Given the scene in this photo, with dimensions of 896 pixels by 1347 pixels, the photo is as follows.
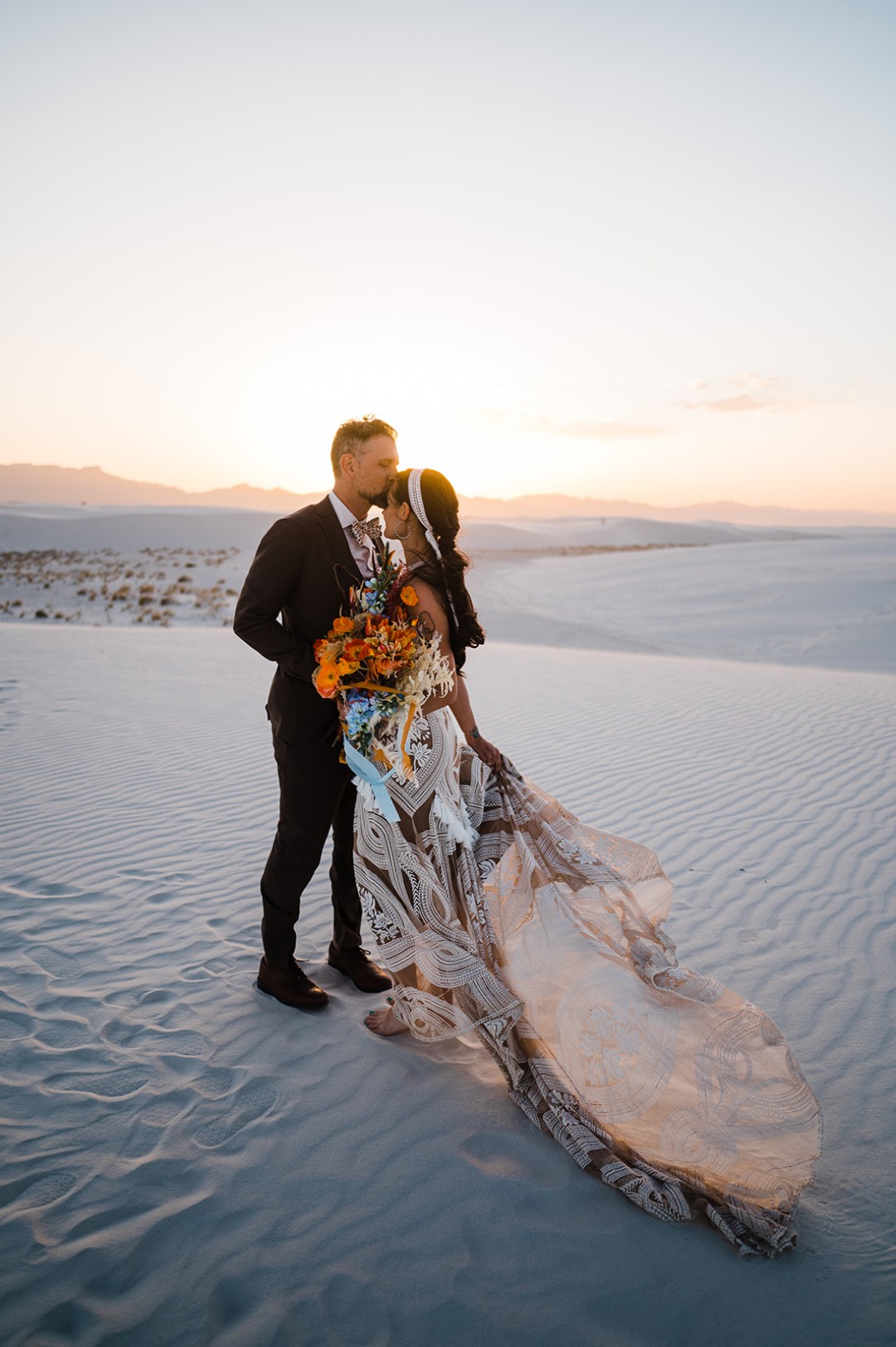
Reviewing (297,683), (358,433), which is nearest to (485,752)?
(297,683)

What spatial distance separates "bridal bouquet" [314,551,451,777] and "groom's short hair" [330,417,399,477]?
19.2 inches

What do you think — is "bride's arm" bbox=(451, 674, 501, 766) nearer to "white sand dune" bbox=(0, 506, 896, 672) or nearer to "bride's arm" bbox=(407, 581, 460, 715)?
"bride's arm" bbox=(407, 581, 460, 715)

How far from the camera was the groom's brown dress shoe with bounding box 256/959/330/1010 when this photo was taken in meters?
3.26

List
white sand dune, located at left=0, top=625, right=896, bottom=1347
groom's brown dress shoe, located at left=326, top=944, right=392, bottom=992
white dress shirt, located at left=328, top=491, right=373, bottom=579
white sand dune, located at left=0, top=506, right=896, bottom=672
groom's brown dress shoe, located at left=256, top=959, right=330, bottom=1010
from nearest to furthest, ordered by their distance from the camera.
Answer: white sand dune, located at left=0, top=625, right=896, bottom=1347
white dress shirt, located at left=328, top=491, right=373, bottom=579
groom's brown dress shoe, located at left=256, top=959, right=330, bottom=1010
groom's brown dress shoe, located at left=326, top=944, right=392, bottom=992
white sand dune, located at left=0, top=506, right=896, bottom=672

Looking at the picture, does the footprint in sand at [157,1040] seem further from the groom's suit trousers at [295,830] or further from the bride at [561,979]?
the bride at [561,979]

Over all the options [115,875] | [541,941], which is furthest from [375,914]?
[115,875]

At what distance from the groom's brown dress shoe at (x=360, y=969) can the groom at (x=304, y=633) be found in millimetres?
A: 249

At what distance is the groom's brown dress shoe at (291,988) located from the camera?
3262mm

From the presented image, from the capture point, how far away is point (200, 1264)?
2184 millimetres

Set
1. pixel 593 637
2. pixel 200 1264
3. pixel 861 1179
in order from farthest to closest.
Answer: pixel 593 637 < pixel 861 1179 < pixel 200 1264

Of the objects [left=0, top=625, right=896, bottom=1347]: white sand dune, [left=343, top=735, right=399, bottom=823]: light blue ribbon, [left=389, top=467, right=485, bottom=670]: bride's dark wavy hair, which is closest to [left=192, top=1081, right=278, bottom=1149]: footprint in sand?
[left=0, top=625, right=896, bottom=1347]: white sand dune

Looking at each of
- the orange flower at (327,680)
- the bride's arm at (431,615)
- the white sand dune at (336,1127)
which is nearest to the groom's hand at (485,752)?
the bride's arm at (431,615)

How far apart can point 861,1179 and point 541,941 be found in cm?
124

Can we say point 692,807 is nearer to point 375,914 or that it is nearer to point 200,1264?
point 375,914
